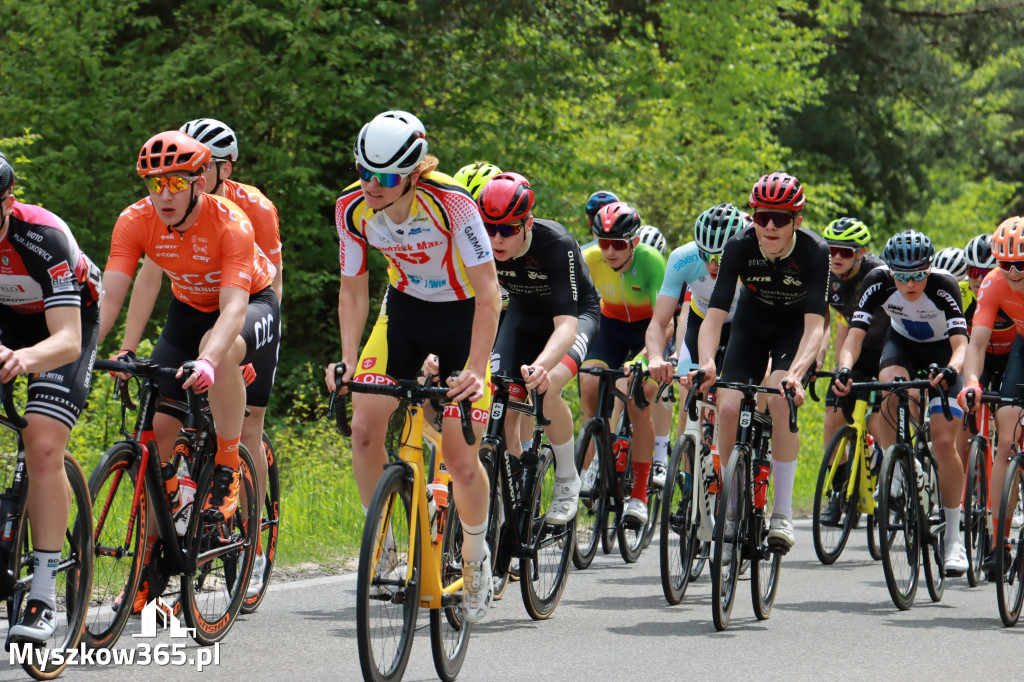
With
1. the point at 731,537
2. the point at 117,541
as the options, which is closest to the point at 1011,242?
the point at 731,537

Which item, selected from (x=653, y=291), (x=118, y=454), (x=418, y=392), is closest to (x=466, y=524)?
(x=418, y=392)

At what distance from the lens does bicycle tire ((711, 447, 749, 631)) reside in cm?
722

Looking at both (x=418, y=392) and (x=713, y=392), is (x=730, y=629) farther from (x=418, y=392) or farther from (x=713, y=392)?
(x=418, y=392)

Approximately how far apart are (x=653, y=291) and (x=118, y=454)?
5.05 m

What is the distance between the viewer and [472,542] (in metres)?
5.90

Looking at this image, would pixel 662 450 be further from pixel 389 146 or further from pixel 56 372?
pixel 56 372


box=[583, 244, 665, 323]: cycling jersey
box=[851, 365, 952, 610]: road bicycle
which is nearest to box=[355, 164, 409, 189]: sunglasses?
box=[851, 365, 952, 610]: road bicycle

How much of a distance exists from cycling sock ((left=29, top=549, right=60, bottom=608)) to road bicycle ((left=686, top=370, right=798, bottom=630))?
133 inches

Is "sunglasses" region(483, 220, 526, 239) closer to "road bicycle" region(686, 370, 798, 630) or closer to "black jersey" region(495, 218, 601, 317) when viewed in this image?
"black jersey" region(495, 218, 601, 317)

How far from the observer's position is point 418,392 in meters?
5.37

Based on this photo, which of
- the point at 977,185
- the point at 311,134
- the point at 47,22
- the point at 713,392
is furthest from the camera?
the point at 977,185

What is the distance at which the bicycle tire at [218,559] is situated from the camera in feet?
20.2

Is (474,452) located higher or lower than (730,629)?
higher

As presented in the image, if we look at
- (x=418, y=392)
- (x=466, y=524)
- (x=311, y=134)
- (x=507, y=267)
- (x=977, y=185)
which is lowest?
(x=466, y=524)
